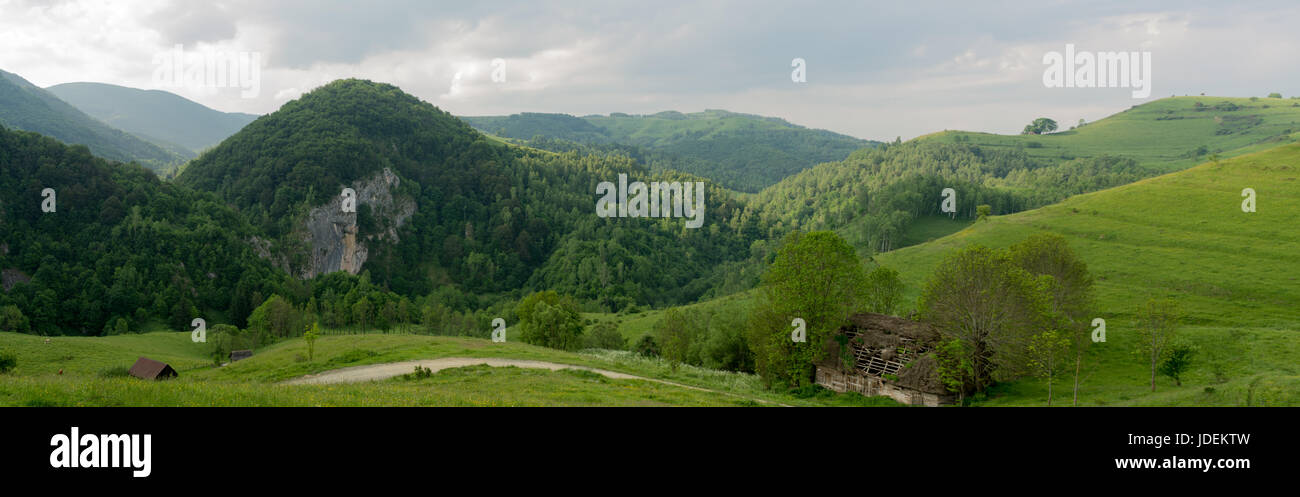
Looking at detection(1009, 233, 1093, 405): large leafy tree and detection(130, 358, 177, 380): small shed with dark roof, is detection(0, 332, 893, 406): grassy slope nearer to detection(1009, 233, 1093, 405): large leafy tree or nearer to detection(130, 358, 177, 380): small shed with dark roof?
detection(130, 358, 177, 380): small shed with dark roof

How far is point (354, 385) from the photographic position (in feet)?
73.9

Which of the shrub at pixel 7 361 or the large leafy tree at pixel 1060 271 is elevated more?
the large leafy tree at pixel 1060 271

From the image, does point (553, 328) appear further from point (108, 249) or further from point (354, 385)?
point (108, 249)

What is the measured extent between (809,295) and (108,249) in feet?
519

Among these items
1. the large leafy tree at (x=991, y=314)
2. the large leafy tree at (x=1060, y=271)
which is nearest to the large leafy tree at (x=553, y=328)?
the large leafy tree at (x=991, y=314)

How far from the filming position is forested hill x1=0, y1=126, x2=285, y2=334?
107 meters

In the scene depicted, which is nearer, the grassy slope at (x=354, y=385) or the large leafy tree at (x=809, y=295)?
the grassy slope at (x=354, y=385)

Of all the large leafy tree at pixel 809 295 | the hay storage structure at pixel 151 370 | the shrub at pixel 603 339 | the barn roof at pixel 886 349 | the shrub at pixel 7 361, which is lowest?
the shrub at pixel 603 339

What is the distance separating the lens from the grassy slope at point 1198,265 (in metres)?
40.9

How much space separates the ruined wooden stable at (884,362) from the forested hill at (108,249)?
120 m

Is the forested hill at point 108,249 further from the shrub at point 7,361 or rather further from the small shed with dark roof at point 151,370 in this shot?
the small shed with dark roof at point 151,370

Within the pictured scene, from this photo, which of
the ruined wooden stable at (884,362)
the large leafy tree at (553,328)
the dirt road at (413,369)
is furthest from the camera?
the large leafy tree at (553,328)

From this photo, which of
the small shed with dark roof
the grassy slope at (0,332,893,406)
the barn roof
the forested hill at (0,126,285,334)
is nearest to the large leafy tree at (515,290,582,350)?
the grassy slope at (0,332,893,406)

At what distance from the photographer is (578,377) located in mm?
32094
